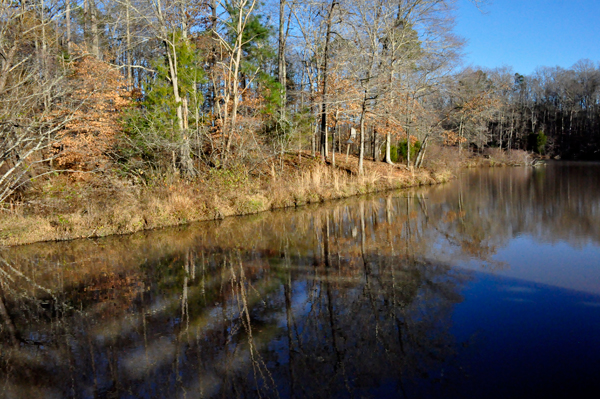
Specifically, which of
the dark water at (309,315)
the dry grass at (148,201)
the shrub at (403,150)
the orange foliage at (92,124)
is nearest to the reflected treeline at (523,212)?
the dark water at (309,315)

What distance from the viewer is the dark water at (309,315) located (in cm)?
443

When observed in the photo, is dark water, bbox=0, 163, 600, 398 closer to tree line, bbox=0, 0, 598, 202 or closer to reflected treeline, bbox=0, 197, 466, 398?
reflected treeline, bbox=0, 197, 466, 398

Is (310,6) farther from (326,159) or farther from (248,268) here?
(248,268)

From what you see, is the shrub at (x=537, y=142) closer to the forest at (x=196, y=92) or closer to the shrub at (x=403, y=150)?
the forest at (x=196, y=92)

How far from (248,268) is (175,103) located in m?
10.4

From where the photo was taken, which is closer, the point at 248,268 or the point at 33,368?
the point at 33,368

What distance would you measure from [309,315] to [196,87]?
17720mm

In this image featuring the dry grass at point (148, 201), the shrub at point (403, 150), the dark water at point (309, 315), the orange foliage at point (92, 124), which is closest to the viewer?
the dark water at point (309, 315)

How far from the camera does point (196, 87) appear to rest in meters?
21.5

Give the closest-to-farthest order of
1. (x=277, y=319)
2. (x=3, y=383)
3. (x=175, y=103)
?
(x=3, y=383) → (x=277, y=319) → (x=175, y=103)

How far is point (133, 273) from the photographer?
8523 mm

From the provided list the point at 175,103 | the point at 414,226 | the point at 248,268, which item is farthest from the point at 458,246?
the point at 175,103

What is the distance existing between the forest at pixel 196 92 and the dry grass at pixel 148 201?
0.31 m

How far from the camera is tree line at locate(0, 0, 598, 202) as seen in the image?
1269 centimetres
